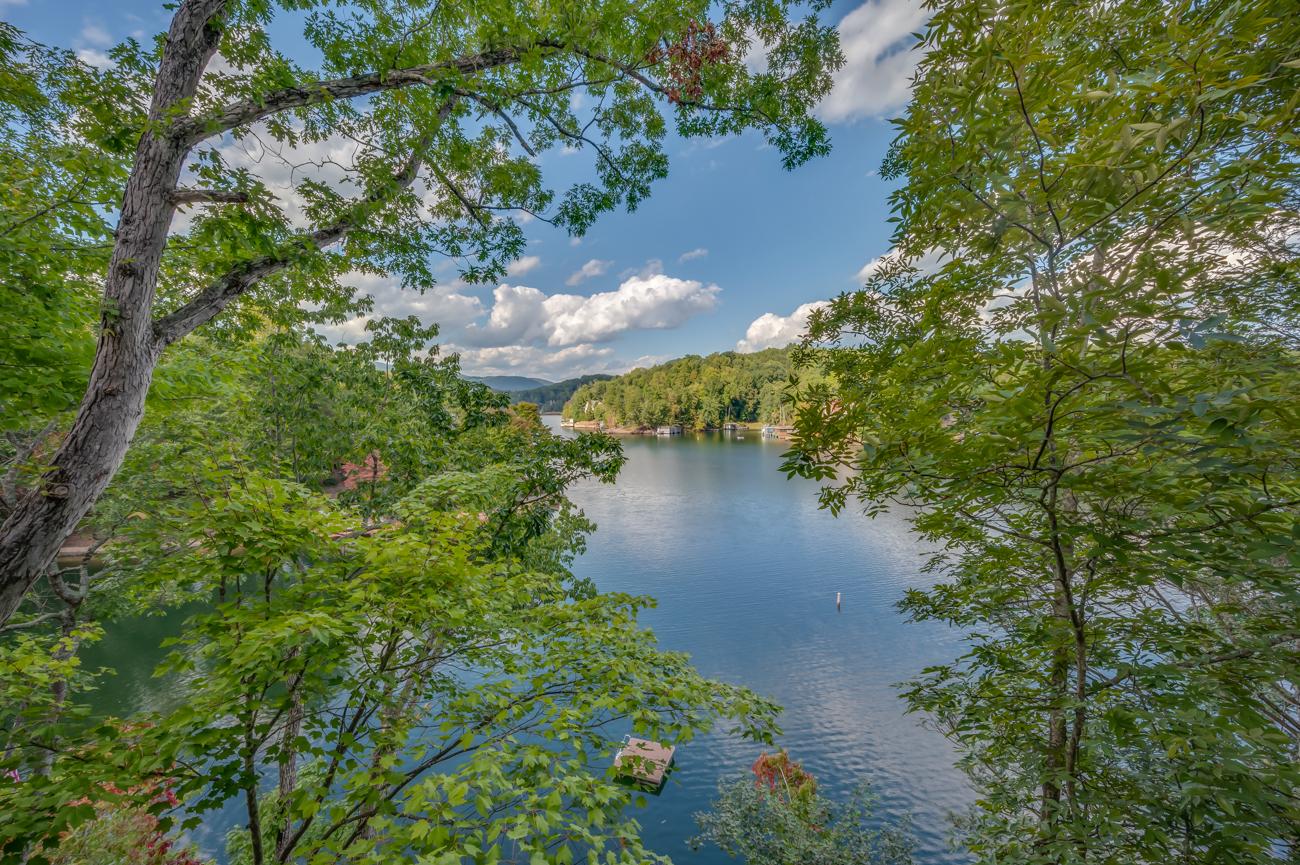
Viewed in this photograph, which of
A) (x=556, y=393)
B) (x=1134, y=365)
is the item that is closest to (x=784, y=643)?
(x=1134, y=365)

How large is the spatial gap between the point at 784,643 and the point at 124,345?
1467 cm

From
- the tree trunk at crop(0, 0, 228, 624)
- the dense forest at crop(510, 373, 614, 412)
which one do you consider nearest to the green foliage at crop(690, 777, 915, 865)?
the tree trunk at crop(0, 0, 228, 624)

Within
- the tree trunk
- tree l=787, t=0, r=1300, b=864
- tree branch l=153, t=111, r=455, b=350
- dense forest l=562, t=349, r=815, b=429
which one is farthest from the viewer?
dense forest l=562, t=349, r=815, b=429

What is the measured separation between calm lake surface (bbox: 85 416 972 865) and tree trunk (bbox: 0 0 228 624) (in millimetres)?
4530

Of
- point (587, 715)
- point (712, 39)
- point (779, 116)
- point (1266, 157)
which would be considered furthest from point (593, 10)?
point (587, 715)

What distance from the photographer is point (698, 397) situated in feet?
262

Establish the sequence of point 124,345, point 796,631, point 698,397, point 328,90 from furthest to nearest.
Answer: point 698,397
point 796,631
point 328,90
point 124,345

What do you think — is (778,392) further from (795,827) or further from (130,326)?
(795,827)

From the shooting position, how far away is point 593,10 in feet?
12.1

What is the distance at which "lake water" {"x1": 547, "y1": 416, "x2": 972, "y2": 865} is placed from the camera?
28.5ft

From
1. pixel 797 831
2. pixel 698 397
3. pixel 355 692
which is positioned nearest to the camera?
pixel 355 692

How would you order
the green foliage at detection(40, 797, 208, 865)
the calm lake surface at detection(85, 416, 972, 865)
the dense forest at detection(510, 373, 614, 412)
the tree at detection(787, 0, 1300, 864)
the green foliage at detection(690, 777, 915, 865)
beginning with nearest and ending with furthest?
the tree at detection(787, 0, 1300, 864) < the green foliage at detection(40, 797, 208, 865) < the green foliage at detection(690, 777, 915, 865) < the calm lake surface at detection(85, 416, 972, 865) < the dense forest at detection(510, 373, 614, 412)

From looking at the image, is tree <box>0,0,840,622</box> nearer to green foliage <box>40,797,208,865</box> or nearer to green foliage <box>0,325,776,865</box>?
green foliage <box>0,325,776,865</box>

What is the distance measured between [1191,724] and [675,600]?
49.0 ft
